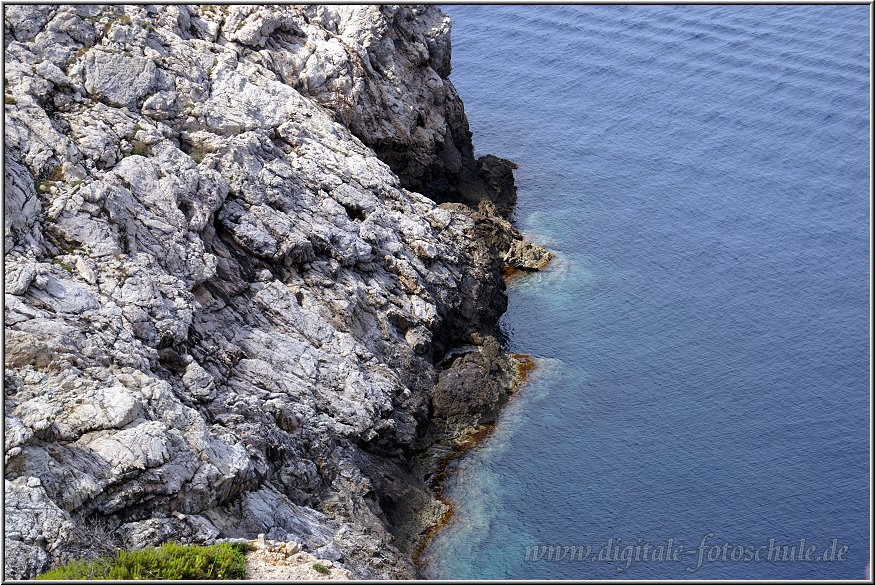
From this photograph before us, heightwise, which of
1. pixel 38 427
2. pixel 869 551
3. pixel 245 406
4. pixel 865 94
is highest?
pixel 865 94

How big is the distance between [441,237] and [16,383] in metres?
38.2

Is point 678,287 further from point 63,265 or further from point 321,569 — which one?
point 63,265

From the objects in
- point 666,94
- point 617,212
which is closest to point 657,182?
point 617,212

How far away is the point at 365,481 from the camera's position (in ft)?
181

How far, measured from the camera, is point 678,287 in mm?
79062

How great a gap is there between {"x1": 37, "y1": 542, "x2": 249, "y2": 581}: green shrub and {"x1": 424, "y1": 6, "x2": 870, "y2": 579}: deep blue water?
1572 cm

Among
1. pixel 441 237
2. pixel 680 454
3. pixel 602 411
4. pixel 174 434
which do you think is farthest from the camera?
pixel 441 237

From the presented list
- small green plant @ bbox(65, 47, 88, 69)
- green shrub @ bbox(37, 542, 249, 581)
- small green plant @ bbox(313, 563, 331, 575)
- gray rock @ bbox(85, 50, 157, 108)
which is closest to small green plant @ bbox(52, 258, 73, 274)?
gray rock @ bbox(85, 50, 157, 108)

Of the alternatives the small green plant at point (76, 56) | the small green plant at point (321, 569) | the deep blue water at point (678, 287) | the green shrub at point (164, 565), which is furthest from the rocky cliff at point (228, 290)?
the deep blue water at point (678, 287)

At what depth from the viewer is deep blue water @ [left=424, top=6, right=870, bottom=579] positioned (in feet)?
188

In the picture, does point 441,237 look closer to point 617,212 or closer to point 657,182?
point 617,212

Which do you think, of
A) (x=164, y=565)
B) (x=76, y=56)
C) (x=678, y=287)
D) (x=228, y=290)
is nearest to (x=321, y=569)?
(x=164, y=565)

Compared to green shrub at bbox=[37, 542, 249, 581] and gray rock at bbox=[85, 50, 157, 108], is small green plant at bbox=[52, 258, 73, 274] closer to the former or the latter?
gray rock at bbox=[85, 50, 157, 108]

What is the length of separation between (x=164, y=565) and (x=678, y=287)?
52.1 metres
